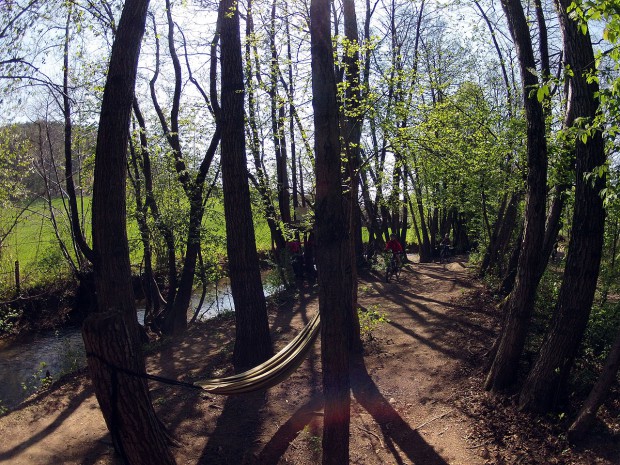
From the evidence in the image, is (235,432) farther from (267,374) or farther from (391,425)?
(391,425)

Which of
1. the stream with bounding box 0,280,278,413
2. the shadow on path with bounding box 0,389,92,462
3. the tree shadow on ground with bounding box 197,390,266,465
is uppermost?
the tree shadow on ground with bounding box 197,390,266,465

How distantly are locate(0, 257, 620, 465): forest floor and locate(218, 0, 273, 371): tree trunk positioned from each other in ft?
2.28

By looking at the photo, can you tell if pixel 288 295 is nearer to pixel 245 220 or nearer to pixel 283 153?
pixel 283 153

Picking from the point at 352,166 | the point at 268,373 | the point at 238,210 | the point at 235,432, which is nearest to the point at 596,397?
the point at 268,373

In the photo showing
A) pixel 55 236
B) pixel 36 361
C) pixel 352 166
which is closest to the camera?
pixel 352 166

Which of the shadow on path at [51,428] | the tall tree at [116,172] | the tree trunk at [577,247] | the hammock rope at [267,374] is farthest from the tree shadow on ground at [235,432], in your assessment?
the tree trunk at [577,247]

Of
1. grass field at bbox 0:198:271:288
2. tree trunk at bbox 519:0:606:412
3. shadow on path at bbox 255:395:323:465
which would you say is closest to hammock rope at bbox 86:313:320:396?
shadow on path at bbox 255:395:323:465

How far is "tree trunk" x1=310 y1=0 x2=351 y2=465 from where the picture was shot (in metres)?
3.72

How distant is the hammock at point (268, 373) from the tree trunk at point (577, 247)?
2.31 m

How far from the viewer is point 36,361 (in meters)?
11.4

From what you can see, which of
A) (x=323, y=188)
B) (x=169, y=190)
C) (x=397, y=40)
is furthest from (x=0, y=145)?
(x=397, y=40)

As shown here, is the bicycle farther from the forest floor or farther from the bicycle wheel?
the forest floor

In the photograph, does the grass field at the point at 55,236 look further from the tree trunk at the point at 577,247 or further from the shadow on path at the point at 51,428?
the tree trunk at the point at 577,247

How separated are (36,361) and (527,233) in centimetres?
1039
